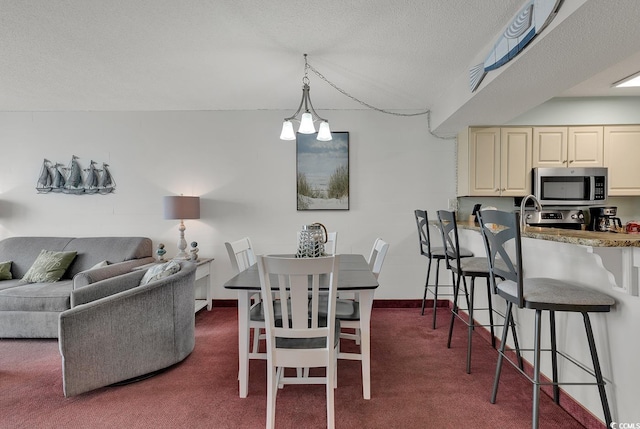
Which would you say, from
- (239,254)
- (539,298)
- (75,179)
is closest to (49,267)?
(75,179)

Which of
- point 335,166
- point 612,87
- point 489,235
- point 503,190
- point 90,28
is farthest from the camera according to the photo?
point 335,166

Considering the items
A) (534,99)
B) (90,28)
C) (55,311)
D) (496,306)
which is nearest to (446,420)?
(496,306)

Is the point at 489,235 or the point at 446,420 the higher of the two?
the point at 489,235

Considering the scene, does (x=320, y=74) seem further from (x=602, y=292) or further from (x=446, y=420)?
(x=446, y=420)

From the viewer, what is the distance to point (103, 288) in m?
2.26

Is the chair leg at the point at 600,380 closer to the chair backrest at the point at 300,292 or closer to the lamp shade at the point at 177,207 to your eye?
the chair backrest at the point at 300,292

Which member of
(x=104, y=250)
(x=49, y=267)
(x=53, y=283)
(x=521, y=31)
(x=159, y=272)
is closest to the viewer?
(x=521, y=31)

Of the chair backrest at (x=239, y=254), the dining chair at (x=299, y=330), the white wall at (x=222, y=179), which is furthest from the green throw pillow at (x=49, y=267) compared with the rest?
the dining chair at (x=299, y=330)

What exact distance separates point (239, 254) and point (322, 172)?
1.59 metres

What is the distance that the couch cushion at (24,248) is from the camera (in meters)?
3.32

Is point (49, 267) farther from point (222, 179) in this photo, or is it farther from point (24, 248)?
point (222, 179)

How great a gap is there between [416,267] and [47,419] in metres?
3.31

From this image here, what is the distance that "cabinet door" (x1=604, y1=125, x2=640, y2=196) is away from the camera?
3357 millimetres

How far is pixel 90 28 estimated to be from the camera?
6.86 feet
